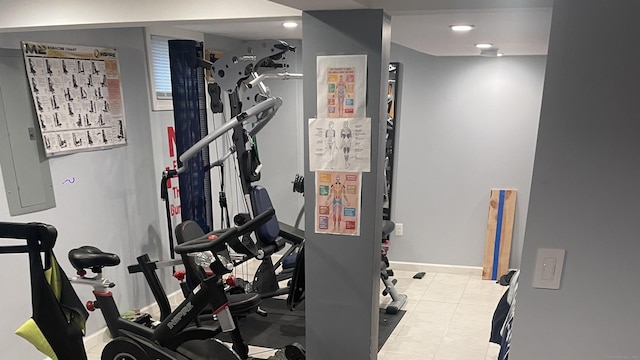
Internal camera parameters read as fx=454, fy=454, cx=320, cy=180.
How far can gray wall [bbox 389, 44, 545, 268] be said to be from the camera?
399 cm

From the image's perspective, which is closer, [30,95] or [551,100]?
[551,100]

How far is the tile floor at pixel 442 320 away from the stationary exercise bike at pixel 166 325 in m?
0.63

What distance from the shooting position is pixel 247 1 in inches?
72.7

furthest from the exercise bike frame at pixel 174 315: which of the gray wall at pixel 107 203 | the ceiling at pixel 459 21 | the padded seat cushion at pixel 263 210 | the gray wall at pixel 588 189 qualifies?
the gray wall at pixel 588 189

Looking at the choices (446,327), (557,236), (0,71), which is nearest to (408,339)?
(446,327)

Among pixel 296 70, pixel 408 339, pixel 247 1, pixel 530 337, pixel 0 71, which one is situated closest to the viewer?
pixel 530 337

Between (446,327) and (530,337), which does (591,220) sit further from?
(446,327)

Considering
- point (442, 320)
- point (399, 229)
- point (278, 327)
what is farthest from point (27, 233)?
point (399, 229)

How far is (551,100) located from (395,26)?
1190mm

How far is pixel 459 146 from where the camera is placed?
13.7 ft

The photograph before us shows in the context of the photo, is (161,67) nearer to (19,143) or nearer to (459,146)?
(19,143)

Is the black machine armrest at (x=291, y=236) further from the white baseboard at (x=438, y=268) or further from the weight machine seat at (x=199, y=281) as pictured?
the white baseboard at (x=438, y=268)

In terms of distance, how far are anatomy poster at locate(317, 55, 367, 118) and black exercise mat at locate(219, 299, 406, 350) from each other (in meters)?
1.89

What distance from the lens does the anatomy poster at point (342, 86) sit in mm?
1782
